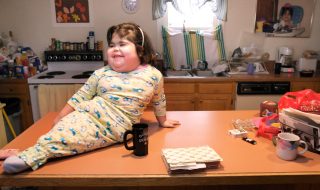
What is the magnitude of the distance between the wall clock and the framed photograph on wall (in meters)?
0.41

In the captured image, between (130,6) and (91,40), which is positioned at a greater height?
(130,6)

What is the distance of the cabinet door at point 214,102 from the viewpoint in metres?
3.00

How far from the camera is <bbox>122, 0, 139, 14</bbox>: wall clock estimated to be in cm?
330

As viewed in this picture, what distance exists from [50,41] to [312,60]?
321cm

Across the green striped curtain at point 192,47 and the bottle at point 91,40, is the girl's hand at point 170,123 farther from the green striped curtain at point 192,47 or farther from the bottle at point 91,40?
the bottle at point 91,40

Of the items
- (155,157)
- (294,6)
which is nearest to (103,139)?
(155,157)

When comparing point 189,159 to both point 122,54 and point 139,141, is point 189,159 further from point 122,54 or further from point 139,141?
point 122,54

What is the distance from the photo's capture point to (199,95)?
118 inches

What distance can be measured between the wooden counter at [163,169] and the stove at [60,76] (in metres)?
1.65

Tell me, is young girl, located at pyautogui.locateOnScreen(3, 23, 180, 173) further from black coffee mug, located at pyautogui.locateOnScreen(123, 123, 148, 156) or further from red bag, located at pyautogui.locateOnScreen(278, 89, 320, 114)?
red bag, located at pyautogui.locateOnScreen(278, 89, 320, 114)

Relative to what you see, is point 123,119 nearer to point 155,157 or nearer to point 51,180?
point 155,157

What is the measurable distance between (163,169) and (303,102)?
77 centimetres

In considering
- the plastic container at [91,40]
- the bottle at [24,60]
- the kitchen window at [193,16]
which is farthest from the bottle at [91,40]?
the kitchen window at [193,16]

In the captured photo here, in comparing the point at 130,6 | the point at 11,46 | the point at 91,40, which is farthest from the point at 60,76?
the point at 130,6
